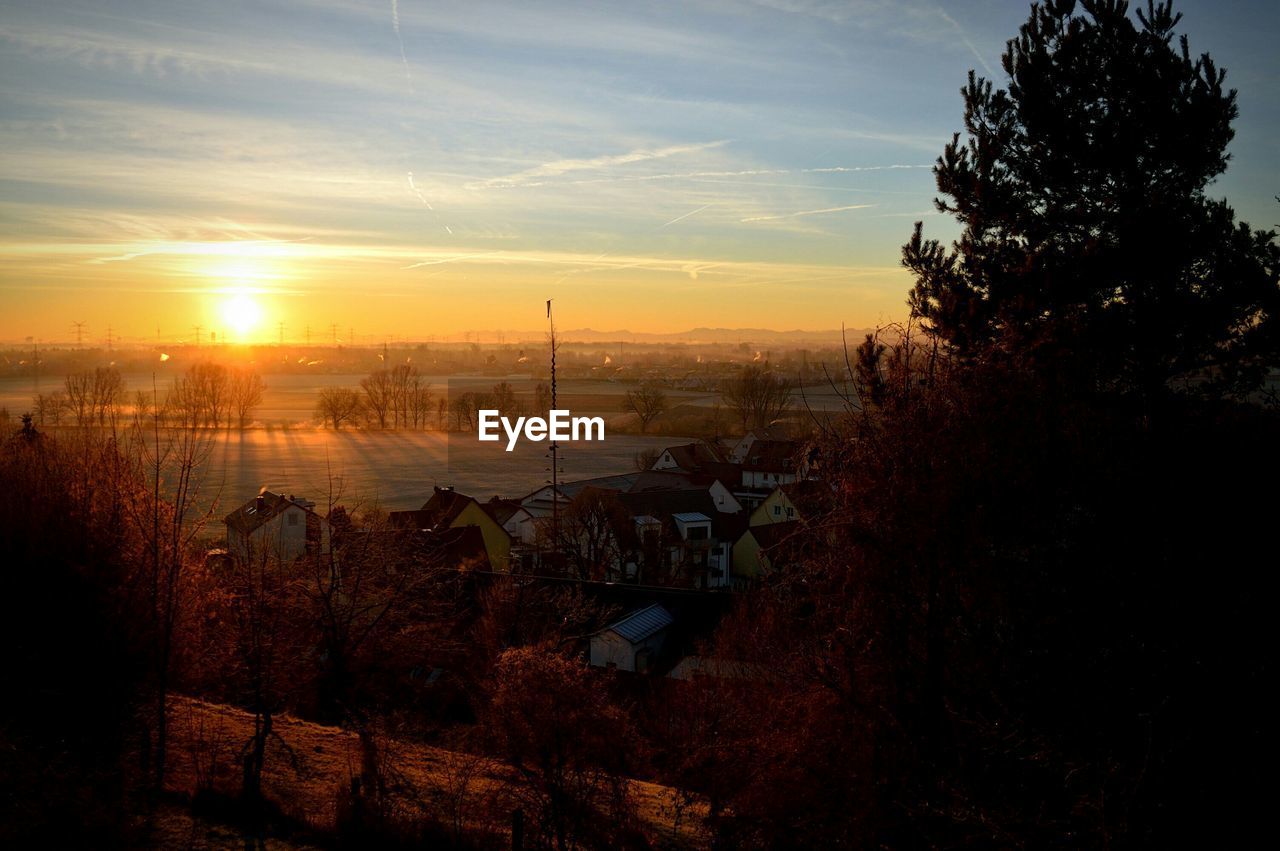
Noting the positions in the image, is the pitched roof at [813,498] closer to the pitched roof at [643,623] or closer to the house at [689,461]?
the pitched roof at [643,623]

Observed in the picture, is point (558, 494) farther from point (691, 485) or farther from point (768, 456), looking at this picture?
point (768, 456)

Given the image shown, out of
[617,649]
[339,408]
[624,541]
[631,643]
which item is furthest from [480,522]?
[339,408]

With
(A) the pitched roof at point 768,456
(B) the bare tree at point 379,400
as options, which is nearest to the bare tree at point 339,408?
(B) the bare tree at point 379,400

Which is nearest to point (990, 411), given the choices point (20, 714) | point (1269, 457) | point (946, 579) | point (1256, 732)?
point (946, 579)

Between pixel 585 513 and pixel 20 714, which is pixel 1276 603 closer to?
pixel 20 714

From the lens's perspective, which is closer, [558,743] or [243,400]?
[558,743]

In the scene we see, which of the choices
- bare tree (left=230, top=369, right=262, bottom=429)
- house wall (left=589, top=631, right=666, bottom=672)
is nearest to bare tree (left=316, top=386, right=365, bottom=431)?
bare tree (left=230, top=369, right=262, bottom=429)

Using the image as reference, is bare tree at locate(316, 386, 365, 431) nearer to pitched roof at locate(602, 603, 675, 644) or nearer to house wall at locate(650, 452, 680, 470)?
house wall at locate(650, 452, 680, 470)
